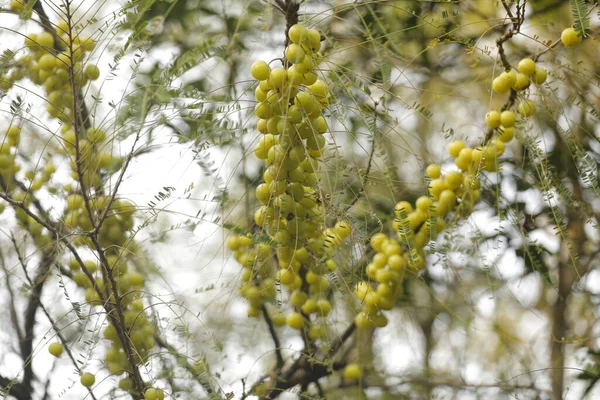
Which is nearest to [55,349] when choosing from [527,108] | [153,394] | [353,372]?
[153,394]

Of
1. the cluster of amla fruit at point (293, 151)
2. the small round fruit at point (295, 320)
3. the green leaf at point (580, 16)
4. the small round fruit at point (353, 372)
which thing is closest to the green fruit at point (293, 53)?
the cluster of amla fruit at point (293, 151)

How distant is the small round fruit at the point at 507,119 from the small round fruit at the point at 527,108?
1cm

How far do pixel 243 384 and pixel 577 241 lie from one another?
2.24ft

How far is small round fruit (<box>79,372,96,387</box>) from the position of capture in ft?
2.46

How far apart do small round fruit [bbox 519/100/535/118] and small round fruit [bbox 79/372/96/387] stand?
0.52 metres

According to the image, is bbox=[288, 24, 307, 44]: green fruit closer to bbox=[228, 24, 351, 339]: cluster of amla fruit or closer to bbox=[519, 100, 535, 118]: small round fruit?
bbox=[228, 24, 351, 339]: cluster of amla fruit

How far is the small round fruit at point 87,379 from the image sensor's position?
750 millimetres

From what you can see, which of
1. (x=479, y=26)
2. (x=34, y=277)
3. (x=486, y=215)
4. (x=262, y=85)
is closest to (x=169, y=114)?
(x=262, y=85)

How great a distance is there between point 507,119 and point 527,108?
0.02 m

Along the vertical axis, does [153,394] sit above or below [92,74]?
below

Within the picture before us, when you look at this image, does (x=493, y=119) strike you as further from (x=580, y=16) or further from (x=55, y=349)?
(x=55, y=349)

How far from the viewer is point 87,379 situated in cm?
75

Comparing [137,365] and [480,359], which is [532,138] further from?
[480,359]

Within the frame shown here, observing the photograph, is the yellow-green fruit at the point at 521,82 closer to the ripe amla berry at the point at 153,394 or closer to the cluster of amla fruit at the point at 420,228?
the cluster of amla fruit at the point at 420,228
